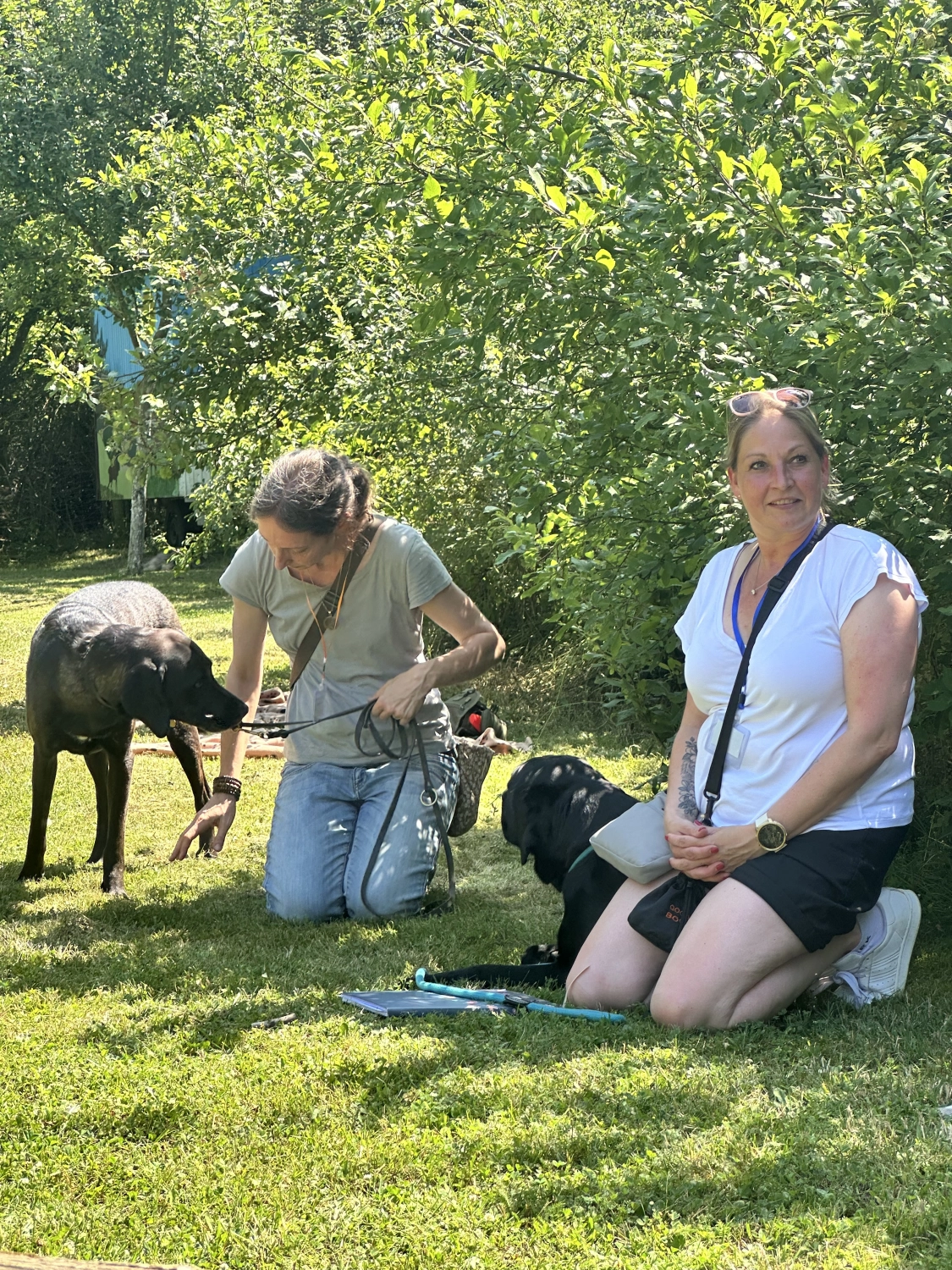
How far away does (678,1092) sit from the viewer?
9.50 feet

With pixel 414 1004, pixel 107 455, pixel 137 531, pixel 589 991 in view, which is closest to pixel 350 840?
pixel 414 1004

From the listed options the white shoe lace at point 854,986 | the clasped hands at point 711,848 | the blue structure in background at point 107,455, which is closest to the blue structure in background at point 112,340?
the blue structure in background at point 107,455

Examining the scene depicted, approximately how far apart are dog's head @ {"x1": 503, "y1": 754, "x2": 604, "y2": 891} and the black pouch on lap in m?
0.55

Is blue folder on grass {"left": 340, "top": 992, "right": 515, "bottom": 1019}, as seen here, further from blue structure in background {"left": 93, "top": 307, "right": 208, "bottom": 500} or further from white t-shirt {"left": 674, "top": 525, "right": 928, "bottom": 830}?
blue structure in background {"left": 93, "top": 307, "right": 208, "bottom": 500}

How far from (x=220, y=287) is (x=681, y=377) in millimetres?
4248

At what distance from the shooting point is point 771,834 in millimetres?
3279

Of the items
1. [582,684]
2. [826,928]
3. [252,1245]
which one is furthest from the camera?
[582,684]

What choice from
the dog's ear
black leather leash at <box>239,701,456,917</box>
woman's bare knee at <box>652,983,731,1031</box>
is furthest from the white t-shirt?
the dog's ear

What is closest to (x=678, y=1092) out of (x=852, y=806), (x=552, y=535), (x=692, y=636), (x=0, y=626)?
(x=852, y=806)

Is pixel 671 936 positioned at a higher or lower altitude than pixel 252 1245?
higher

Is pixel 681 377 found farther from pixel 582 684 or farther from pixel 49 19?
pixel 49 19

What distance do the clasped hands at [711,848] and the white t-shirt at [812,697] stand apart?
0.07 m

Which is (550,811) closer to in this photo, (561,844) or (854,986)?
(561,844)

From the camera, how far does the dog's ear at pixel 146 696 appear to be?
194 inches
